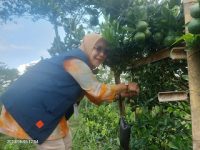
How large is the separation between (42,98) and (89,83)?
1.31 ft

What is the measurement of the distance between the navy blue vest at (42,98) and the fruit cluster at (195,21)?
45.8 inches

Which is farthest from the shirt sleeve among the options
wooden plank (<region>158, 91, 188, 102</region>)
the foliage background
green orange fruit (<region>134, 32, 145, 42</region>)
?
wooden plank (<region>158, 91, 188, 102</region>)

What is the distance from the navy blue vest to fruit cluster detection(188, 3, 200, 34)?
3.81 feet

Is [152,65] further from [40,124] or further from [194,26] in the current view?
[194,26]

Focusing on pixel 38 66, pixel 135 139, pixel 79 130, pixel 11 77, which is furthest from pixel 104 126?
pixel 11 77

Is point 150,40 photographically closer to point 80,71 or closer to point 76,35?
point 80,71

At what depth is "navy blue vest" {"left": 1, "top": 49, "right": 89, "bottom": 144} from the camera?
301 cm

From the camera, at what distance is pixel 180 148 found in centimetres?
293

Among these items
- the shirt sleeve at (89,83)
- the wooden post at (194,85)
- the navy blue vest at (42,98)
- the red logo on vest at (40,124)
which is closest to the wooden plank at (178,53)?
the wooden post at (194,85)

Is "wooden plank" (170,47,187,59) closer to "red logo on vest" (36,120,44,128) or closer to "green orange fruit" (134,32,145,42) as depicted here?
"green orange fruit" (134,32,145,42)

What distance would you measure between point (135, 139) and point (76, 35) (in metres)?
1.23

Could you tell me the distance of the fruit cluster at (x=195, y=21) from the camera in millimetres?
2164

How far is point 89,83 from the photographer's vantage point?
119 inches

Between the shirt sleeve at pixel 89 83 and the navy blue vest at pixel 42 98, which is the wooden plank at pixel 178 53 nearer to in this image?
the shirt sleeve at pixel 89 83
